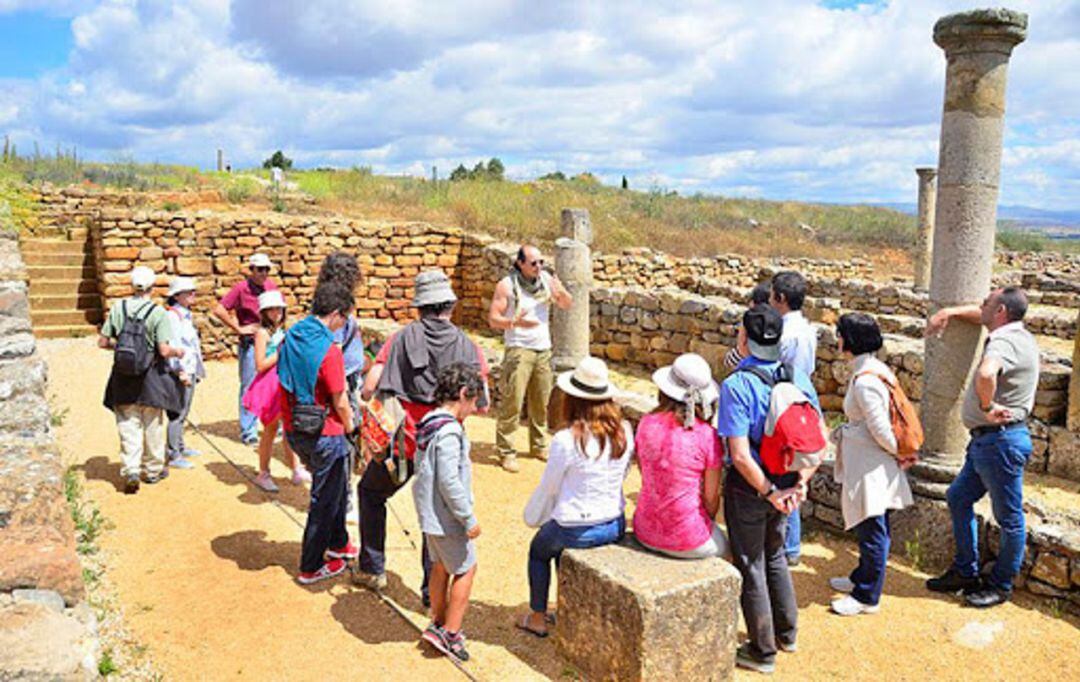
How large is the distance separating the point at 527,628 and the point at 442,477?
1.21m

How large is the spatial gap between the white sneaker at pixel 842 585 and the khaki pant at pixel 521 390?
10.5 feet

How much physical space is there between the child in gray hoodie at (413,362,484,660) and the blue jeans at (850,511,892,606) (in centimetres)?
240

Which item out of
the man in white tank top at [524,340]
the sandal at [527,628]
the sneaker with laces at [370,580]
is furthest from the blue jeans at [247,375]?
the sandal at [527,628]

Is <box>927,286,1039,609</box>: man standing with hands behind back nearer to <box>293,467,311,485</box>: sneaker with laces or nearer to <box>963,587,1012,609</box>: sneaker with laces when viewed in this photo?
<box>963,587,1012,609</box>: sneaker with laces

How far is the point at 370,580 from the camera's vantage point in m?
4.95

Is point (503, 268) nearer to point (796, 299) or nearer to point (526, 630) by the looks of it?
point (796, 299)

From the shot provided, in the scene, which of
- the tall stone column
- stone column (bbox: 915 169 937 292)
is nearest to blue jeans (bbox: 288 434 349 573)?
the tall stone column

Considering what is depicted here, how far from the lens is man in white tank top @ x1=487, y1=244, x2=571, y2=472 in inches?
292

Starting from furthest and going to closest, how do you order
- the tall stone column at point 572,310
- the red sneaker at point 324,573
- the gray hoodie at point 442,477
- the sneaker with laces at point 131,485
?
the tall stone column at point 572,310
the sneaker with laces at point 131,485
the red sneaker at point 324,573
the gray hoodie at point 442,477

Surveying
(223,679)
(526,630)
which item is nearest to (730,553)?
(526,630)

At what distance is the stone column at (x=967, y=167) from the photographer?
18.2ft

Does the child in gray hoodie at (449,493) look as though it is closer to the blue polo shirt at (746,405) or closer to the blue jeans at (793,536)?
the blue polo shirt at (746,405)

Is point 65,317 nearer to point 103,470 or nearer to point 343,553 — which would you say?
point 103,470

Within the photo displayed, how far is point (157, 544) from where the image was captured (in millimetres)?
5551
